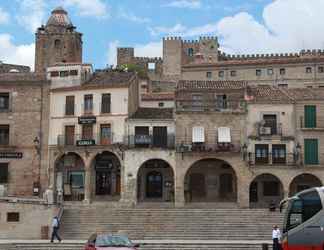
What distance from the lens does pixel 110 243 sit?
82.9ft

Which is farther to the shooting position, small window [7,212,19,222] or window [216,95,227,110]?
window [216,95,227,110]

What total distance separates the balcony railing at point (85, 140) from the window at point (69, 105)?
1.95m

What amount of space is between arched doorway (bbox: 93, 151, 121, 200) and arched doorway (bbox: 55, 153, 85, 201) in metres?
1.13

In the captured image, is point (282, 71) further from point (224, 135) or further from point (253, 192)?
point (224, 135)

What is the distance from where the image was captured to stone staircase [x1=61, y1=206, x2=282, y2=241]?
40.7 meters

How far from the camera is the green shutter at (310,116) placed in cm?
5053

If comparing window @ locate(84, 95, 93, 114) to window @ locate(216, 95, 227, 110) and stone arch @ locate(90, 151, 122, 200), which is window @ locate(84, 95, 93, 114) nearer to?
stone arch @ locate(90, 151, 122, 200)

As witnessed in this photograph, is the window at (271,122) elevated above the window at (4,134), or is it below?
above

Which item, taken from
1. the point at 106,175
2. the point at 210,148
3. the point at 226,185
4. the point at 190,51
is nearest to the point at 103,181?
the point at 106,175

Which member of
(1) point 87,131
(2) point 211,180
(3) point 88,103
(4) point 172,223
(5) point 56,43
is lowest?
(4) point 172,223

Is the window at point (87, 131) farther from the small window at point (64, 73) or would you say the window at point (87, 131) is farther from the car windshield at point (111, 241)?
the car windshield at point (111, 241)

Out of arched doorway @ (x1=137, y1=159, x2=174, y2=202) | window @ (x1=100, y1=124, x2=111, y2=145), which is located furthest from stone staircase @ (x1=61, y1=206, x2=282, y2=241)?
window @ (x1=100, y1=124, x2=111, y2=145)

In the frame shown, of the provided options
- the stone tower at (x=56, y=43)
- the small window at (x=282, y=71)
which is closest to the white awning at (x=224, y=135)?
the small window at (x=282, y=71)

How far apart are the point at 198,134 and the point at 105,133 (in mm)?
7131
